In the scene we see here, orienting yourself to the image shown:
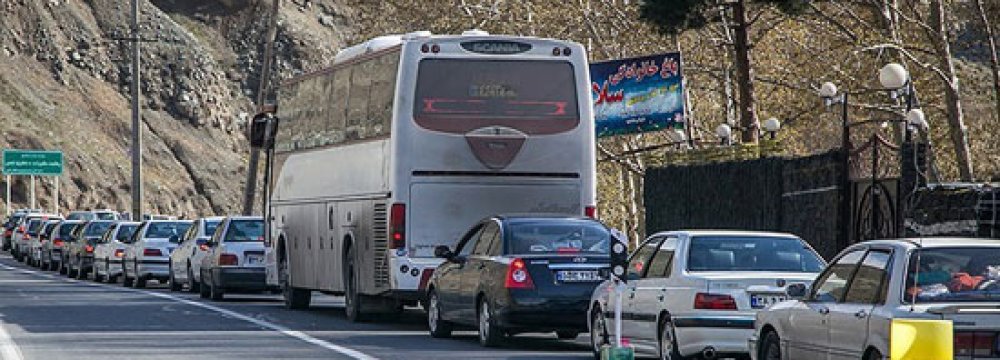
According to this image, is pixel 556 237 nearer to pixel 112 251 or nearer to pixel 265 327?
pixel 265 327

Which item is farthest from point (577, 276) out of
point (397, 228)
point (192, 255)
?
point (192, 255)

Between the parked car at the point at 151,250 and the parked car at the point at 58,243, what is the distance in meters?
11.0

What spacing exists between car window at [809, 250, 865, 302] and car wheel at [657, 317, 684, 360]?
299 centimetres

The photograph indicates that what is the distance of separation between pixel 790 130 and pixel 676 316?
42.1 metres

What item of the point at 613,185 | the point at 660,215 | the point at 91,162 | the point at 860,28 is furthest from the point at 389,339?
the point at 91,162

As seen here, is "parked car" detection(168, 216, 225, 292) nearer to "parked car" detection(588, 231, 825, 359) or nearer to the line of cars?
the line of cars

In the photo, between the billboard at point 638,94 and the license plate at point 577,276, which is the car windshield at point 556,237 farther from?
the billboard at point 638,94

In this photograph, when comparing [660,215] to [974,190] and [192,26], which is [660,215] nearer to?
[974,190]

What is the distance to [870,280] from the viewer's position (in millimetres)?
15000

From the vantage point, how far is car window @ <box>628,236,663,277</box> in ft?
66.2

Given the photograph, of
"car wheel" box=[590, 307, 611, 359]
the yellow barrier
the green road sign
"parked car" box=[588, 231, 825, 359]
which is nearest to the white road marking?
"car wheel" box=[590, 307, 611, 359]

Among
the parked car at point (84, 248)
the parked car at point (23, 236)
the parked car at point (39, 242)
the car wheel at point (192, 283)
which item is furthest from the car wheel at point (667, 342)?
the parked car at point (23, 236)

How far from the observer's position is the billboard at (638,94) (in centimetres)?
4519

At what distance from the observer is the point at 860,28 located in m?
51.3
